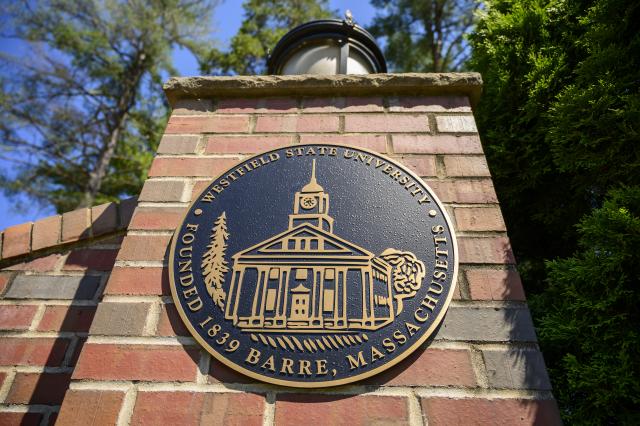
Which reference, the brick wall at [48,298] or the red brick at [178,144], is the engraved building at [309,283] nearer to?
the red brick at [178,144]

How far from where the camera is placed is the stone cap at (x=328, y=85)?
1714mm

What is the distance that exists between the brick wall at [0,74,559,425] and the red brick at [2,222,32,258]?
0.29m

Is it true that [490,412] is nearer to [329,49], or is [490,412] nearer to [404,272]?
[404,272]

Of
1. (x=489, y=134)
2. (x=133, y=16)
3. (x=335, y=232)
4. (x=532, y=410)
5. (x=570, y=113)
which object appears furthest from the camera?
(x=133, y=16)

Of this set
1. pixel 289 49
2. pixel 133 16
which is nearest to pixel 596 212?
pixel 289 49

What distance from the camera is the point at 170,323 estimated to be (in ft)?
4.01

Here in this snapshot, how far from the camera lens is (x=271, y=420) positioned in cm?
105

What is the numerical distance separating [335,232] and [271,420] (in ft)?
1.85

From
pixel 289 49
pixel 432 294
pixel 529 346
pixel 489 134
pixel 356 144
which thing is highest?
pixel 289 49

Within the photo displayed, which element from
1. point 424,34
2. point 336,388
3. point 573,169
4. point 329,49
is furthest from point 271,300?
point 424,34

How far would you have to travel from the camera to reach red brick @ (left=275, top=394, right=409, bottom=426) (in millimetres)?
1041

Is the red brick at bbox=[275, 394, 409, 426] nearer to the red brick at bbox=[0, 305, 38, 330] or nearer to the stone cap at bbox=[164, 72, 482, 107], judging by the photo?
the red brick at bbox=[0, 305, 38, 330]

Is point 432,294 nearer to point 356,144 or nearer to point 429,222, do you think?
point 429,222

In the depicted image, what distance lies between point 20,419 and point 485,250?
1551mm
